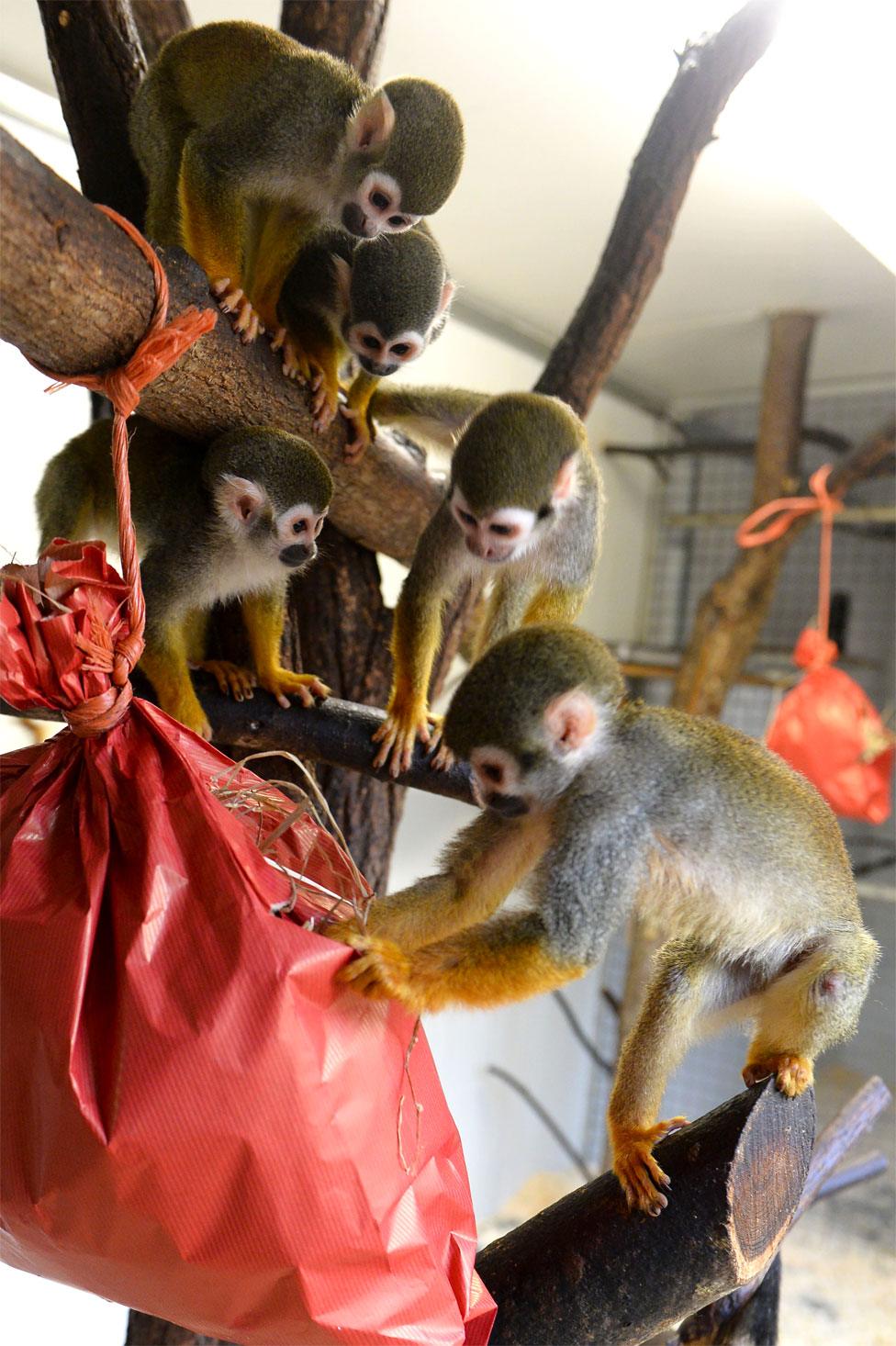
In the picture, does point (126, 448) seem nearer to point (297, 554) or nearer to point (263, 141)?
point (297, 554)

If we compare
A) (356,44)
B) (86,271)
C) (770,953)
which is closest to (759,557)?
(356,44)

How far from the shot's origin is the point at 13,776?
1.12 meters

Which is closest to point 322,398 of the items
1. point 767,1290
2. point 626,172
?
point 767,1290

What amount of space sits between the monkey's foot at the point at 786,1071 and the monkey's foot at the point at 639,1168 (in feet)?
0.47

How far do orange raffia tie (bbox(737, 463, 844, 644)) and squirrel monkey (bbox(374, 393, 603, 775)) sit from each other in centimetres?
237

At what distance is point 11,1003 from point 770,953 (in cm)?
89

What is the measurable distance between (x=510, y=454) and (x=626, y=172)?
199cm

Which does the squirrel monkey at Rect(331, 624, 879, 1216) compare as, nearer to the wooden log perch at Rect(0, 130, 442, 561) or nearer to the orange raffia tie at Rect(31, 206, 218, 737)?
the orange raffia tie at Rect(31, 206, 218, 737)

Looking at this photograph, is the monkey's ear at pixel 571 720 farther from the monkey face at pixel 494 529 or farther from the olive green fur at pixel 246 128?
the olive green fur at pixel 246 128

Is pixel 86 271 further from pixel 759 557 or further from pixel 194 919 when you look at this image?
pixel 759 557

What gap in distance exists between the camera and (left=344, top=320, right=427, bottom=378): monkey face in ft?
5.45

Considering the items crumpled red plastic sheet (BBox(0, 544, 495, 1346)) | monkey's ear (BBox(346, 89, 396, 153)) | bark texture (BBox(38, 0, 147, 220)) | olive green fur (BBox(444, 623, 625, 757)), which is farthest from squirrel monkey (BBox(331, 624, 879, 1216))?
bark texture (BBox(38, 0, 147, 220))

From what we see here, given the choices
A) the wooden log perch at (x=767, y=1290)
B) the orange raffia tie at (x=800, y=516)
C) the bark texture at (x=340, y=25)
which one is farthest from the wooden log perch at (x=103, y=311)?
the orange raffia tie at (x=800, y=516)

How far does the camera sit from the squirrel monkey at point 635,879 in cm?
112
